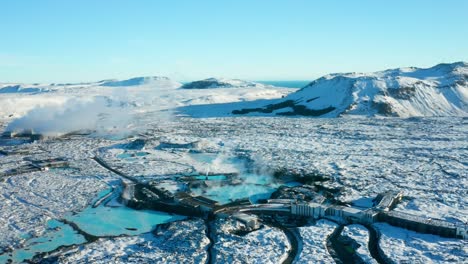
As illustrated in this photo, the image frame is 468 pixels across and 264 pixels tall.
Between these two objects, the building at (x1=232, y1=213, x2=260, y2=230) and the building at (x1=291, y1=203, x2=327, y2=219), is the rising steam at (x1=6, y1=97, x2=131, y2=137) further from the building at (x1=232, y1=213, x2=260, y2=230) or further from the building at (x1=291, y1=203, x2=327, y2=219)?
the building at (x1=291, y1=203, x2=327, y2=219)

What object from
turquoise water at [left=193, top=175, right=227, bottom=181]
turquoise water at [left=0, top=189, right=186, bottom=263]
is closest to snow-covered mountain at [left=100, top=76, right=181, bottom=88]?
turquoise water at [left=193, top=175, right=227, bottom=181]

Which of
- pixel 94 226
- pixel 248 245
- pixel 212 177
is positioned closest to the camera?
pixel 248 245

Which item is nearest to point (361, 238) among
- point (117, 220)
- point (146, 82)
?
point (117, 220)

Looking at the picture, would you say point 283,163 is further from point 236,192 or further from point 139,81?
point 139,81

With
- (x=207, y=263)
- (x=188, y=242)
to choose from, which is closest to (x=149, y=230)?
(x=188, y=242)

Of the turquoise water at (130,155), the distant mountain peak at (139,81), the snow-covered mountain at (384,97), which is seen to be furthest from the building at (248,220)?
the distant mountain peak at (139,81)
